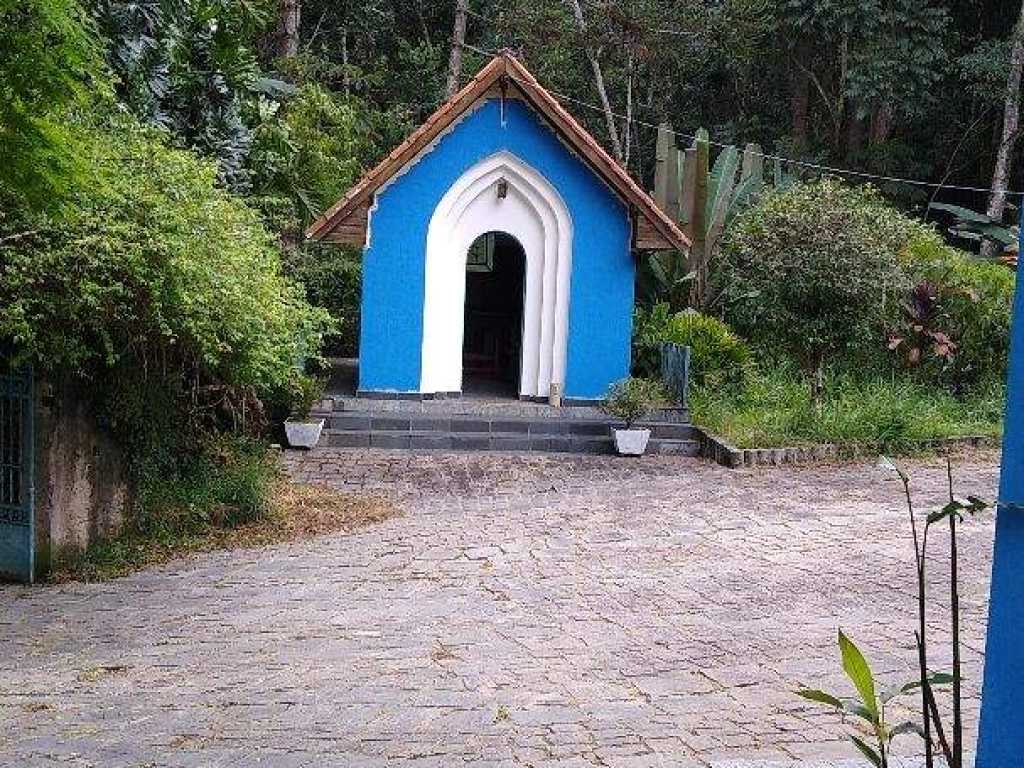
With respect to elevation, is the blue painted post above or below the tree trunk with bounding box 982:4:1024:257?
below

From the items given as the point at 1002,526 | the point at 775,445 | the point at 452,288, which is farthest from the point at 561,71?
the point at 1002,526

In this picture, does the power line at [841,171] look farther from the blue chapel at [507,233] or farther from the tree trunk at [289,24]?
the blue chapel at [507,233]

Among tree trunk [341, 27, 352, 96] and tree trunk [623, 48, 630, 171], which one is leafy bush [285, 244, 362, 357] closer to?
tree trunk [341, 27, 352, 96]

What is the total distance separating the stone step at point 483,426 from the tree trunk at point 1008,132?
1225 centimetres

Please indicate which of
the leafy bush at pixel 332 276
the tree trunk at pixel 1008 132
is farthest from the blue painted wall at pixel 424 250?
the tree trunk at pixel 1008 132

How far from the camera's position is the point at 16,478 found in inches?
360

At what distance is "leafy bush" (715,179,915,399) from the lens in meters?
14.1

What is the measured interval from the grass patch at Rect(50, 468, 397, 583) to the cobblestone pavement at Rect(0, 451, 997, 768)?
33 centimetres

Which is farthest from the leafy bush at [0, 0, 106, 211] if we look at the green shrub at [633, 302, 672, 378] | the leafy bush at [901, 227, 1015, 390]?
the leafy bush at [901, 227, 1015, 390]

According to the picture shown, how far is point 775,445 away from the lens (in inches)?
550

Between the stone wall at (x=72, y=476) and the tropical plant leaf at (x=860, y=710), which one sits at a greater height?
the tropical plant leaf at (x=860, y=710)

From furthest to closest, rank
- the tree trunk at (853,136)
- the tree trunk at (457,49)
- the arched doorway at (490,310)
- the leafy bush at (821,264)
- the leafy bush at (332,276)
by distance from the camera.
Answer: the tree trunk at (457,49), the tree trunk at (853,136), the arched doorway at (490,310), the leafy bush at (332,276), the leafy bush at (821,264)

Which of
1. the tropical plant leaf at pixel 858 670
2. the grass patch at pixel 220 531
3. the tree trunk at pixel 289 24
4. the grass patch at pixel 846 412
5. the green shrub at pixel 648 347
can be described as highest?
the tree trunk at pixel 289 24

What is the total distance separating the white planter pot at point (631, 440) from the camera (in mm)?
14172
